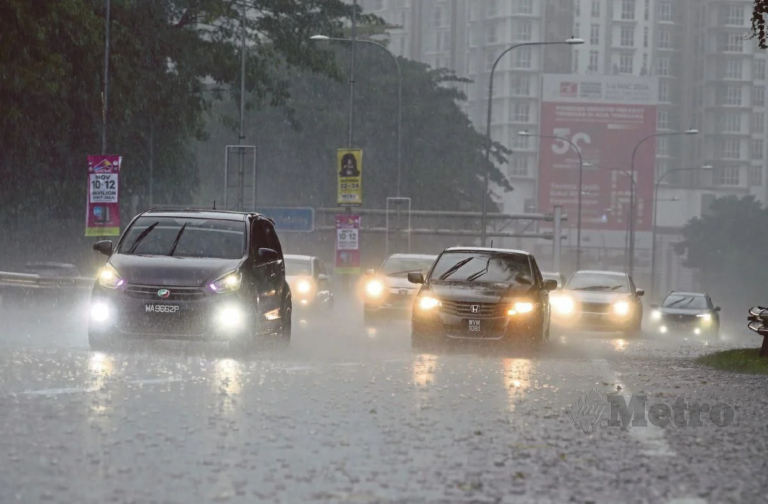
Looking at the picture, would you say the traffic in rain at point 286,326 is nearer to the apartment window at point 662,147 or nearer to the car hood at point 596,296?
the car hood at point 596,296

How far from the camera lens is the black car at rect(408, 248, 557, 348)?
21234 millimetres

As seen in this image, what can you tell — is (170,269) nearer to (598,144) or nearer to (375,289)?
(375,289)

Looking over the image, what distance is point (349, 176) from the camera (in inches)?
1965

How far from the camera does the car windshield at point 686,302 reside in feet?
149

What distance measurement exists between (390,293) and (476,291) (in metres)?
9.45

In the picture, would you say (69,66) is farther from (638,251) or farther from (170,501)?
(638,251)

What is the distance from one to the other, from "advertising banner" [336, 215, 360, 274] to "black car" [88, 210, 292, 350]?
2791 cm

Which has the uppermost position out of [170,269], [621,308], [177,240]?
[177,240]

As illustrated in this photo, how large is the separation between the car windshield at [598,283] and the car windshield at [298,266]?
6.05m

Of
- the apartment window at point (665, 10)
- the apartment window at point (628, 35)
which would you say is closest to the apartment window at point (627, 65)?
the apartment window at point (628, 35)

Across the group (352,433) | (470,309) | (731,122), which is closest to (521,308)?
(470,309)

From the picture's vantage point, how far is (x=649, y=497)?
848 centimetres

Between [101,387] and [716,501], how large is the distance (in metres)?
6.43

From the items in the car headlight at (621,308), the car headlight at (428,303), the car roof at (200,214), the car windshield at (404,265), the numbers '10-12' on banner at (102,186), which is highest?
the numbers '10-12' on banner at (102,186)
